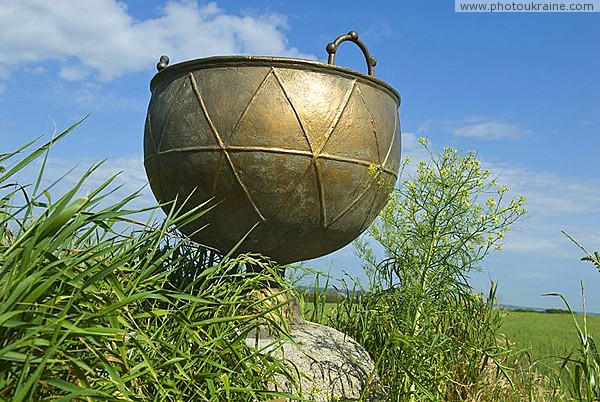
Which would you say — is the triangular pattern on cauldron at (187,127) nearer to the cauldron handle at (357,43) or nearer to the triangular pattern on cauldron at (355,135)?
the triangular pattern on cauldron at (355,135)

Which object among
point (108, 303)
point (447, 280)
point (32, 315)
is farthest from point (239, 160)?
point (32, 315)

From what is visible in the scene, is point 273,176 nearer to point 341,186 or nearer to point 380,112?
Answer: point 341,186

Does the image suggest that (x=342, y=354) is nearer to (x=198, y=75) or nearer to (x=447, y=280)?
(x=447, y=280)

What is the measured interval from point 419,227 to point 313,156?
25.3 inches

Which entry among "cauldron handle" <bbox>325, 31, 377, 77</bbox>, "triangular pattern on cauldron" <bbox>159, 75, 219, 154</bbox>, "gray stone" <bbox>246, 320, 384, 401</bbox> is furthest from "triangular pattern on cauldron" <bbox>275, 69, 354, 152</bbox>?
"gray stone" <bbox>246, 320, 384, 401</bbox>

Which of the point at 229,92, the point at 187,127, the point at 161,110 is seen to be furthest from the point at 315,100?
the point at 161,110

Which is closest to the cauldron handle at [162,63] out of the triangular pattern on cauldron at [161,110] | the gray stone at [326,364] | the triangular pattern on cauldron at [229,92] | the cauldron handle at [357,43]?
the triangular pattern on cauldron at [161,110]

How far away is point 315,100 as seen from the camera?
352cm

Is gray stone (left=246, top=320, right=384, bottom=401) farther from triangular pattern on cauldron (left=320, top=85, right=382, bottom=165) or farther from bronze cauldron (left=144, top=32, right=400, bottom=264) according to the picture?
triangular pattern on cauldron (left=320, top=85, right=382, bottom=165)

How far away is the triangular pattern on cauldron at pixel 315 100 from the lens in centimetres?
348

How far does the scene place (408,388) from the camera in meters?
3.29

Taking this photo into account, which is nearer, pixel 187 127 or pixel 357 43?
pixel 187 127

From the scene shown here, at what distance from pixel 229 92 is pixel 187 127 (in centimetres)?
30

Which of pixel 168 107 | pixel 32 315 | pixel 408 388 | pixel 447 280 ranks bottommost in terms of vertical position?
pixel 408 388
